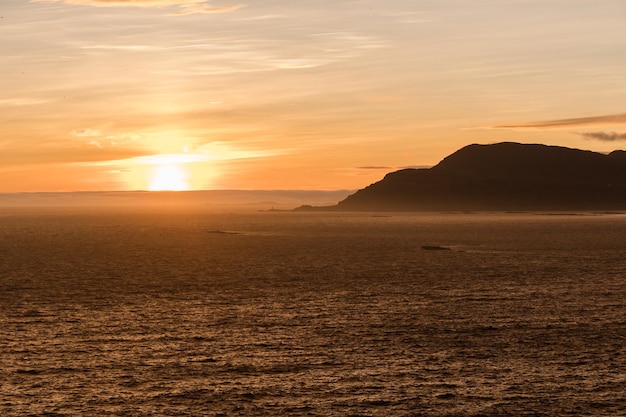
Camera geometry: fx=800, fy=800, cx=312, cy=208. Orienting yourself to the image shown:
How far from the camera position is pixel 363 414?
28.8m

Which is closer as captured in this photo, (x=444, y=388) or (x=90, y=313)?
(x=444, y=388)

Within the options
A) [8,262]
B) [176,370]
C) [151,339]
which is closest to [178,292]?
[151,339]

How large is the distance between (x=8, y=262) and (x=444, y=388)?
258 ft

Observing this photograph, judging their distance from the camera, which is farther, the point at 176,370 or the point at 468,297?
the point at 468,297

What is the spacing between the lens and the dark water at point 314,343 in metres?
30.5

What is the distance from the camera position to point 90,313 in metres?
51.1

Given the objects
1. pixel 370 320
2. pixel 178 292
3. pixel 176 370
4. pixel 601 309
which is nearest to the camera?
pixel 176 370

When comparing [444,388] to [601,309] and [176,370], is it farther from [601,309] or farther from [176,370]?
[601,309]

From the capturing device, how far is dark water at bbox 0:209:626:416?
30.5 metres

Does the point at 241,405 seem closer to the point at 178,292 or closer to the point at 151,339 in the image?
the point at 151,339

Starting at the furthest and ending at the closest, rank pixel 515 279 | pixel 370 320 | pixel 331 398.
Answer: pixel 515 279 → pixel 370 320 → pixel 331 398

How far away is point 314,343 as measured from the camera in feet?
134

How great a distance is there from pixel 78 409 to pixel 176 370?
6.48 metres

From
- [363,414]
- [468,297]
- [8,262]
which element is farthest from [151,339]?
[8,262]
